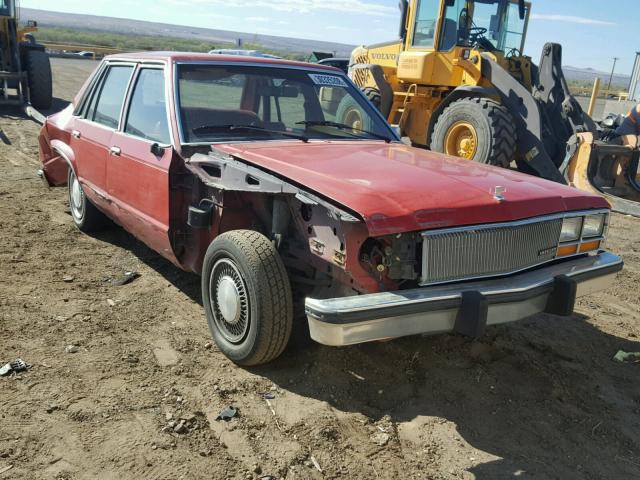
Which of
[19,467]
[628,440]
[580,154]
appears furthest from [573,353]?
[580,154]

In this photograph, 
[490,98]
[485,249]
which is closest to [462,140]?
Answer: [490,98]

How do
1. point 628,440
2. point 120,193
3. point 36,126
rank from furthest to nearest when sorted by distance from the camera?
1. point 36,126
2. point 120,193
3. point 628,440

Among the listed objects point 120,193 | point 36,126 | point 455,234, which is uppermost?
point 455,234

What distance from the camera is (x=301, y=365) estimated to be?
349 centimetres

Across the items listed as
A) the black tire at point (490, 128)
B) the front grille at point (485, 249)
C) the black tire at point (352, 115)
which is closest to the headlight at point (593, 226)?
the front grille at point (485, 249)

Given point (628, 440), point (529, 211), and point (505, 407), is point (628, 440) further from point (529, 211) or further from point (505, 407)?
point (529, 211)

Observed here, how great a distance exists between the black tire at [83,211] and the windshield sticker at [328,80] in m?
2.42

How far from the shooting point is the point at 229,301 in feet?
11.2

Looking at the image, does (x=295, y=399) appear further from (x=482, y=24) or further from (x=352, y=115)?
(x=482, y=24)

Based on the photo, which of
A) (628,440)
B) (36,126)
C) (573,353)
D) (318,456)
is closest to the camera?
(318,456)

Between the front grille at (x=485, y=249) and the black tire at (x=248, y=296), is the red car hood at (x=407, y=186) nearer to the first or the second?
the front grille at (x=485, y=249)

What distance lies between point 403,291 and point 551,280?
0.95 m

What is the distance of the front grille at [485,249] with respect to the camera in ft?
9.29

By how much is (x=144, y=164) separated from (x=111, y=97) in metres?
1.23
